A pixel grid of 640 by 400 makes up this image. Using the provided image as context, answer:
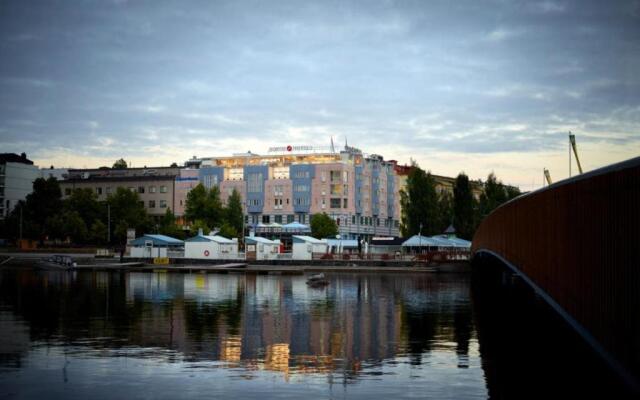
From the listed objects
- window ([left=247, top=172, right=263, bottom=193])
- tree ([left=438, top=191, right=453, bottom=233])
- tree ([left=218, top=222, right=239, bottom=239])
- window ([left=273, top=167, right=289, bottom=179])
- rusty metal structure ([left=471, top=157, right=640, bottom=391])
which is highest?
window ([left=273, top=167, right=289, bottom=179])

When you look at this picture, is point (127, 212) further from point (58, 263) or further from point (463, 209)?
point (463, 209)

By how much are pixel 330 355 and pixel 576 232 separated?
393 inches

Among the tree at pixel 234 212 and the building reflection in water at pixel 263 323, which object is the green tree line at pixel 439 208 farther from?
the building reflection in water at pixel 263 323

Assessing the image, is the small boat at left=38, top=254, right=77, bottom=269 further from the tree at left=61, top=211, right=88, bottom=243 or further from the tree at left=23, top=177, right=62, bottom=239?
the tree at left=23, top=177, right=62, bottom=239

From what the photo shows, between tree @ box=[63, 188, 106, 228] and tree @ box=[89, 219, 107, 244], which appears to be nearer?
tree @ box=[89, 219, 107, 244]

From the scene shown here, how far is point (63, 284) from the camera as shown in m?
76.0

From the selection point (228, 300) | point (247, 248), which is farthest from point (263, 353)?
point (247, 248)

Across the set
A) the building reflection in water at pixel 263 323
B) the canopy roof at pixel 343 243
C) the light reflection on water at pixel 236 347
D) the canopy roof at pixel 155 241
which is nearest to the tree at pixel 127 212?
the canopy roof at pixel 155 241

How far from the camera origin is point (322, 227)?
156 m

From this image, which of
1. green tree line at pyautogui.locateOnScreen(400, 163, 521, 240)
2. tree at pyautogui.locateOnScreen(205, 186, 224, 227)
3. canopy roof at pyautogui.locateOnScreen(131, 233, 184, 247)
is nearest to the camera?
canopy roof at pyautogui.locateOnScreen(131, 233, 184, 247)

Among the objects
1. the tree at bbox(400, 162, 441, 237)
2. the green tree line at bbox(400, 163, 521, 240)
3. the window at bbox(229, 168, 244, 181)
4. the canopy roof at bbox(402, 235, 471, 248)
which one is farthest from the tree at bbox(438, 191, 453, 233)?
the window at bbox(229, 168, 244, 181)

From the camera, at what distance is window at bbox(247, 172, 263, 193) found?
179250 mm

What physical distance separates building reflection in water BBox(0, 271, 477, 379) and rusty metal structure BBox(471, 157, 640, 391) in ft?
17.1

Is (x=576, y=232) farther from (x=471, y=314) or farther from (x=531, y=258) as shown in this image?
(x=471, y=314)
